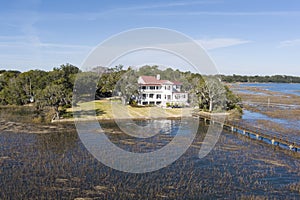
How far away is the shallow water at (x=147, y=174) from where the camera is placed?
16.7 metres

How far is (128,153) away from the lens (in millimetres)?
24844

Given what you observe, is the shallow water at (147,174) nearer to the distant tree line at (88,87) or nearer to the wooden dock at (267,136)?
the wooden dock at (267,136)

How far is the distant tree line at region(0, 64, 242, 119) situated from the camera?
4244cm

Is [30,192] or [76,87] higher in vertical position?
[76,87]

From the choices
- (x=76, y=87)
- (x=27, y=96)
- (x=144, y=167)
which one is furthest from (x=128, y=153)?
(x=27, y=96)

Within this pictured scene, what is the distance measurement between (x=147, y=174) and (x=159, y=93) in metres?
36.6

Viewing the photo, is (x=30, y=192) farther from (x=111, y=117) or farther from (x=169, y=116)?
(x=169, y=116)

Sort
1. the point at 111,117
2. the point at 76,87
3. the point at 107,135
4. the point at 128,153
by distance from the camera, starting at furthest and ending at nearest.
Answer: the point at 76,87, the point at 111,117, the point at 107,135, the point at 128,153

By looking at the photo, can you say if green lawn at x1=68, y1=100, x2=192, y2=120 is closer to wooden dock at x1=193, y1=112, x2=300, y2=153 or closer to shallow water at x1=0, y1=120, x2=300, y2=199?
wooden dock at x1=193, y1=112, x2=300, y2=153

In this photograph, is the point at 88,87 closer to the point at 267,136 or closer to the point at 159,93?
the point at 159,93

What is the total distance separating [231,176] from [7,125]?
2950 cm

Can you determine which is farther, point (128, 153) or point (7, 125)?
point (7, 125)

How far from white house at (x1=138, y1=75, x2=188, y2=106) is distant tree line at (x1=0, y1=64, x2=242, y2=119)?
2.02 metres

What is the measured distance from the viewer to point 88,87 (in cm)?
6003
